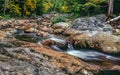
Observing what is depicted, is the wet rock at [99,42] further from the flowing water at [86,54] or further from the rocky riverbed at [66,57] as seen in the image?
the flowing water at [86,54]

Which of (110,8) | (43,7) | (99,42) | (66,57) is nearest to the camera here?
(66,57)

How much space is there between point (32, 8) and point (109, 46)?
24.8 meters

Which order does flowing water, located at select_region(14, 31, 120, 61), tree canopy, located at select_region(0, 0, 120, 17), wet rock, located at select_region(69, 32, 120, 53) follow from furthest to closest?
tree canopy, located at select_region(0, 0, 120, 17)
wet rock, located at select_region(69, 32, 120, 53)
flowing water, located at select_region(14, 31, 120, 61)

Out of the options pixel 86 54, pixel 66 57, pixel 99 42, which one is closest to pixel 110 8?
pixel 99 42

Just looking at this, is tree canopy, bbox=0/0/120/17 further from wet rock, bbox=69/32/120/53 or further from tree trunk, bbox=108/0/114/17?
wet rock, bbox=69/32/120/53

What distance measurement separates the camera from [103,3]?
30.9 metres

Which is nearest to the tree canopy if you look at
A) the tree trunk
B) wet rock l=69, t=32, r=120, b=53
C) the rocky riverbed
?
the tree trunk

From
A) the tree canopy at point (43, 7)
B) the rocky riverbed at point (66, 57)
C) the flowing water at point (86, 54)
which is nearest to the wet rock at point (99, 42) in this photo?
the rocky riverbed at point (66, 57)

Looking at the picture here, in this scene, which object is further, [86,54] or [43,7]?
[43,7]

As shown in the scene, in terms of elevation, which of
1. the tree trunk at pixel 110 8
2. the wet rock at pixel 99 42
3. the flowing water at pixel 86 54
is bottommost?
the flowing water at pixel 86 54

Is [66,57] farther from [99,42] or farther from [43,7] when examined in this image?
[43,7]

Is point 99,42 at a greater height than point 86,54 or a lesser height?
greater

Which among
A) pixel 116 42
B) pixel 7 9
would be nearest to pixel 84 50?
pixel 116 42

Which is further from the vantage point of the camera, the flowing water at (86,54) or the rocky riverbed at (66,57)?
the flowing water at (86,54)
